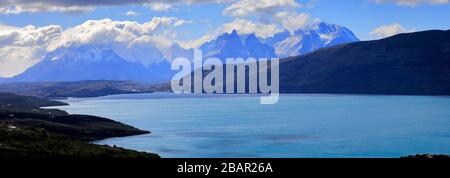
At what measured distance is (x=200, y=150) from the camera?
187 m

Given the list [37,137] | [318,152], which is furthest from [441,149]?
[37,137]
